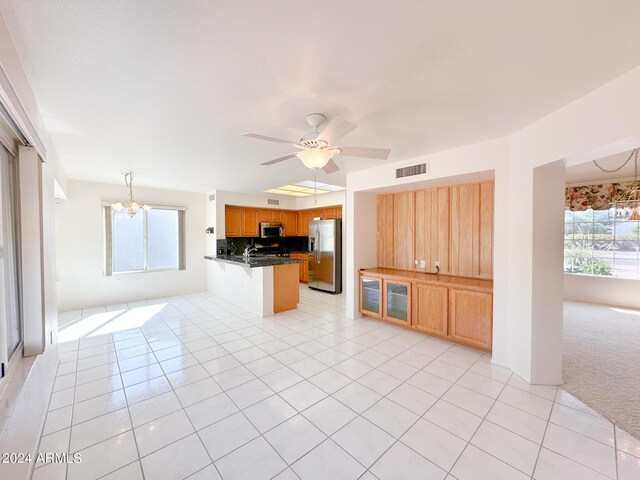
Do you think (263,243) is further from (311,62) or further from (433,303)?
(311,62)

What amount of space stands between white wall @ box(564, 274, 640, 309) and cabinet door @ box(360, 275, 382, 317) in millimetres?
4580

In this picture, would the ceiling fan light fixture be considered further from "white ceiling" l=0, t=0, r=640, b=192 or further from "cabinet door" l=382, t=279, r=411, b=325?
"cabinet door" l=382, t=279, r=411, b=325

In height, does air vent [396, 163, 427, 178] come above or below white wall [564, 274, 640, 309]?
above

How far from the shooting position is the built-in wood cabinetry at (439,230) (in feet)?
11.2

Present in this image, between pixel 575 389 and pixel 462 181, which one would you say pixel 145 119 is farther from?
pixel 575 389

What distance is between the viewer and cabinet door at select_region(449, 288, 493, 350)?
120 inches

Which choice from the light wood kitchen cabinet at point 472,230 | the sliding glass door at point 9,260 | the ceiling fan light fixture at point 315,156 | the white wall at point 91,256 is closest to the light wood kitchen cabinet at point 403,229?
the light wood kitchen cabinet at point 472,230

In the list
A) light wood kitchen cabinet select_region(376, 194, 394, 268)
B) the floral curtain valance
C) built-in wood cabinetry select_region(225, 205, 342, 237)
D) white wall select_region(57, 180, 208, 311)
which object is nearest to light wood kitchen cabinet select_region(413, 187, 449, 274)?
light wood kitchen cabinet select_region(376, 194, 394, 268)

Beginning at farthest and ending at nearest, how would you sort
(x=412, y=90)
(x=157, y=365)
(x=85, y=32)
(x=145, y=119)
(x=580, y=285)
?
(x=580, y=285)
(x=157, y=365)
(x=145, y=119)
(x=412, y=90)
(x=85, y=32)

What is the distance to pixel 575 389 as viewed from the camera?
2.40m

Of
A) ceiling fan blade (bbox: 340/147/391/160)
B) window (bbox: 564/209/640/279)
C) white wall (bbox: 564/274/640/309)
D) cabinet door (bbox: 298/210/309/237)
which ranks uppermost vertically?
ceiling fan blade (bbox: 340/147/391/160)

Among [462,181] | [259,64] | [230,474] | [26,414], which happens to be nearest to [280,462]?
[230,474]

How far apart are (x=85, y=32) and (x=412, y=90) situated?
193cm

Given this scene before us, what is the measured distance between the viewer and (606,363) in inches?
112
